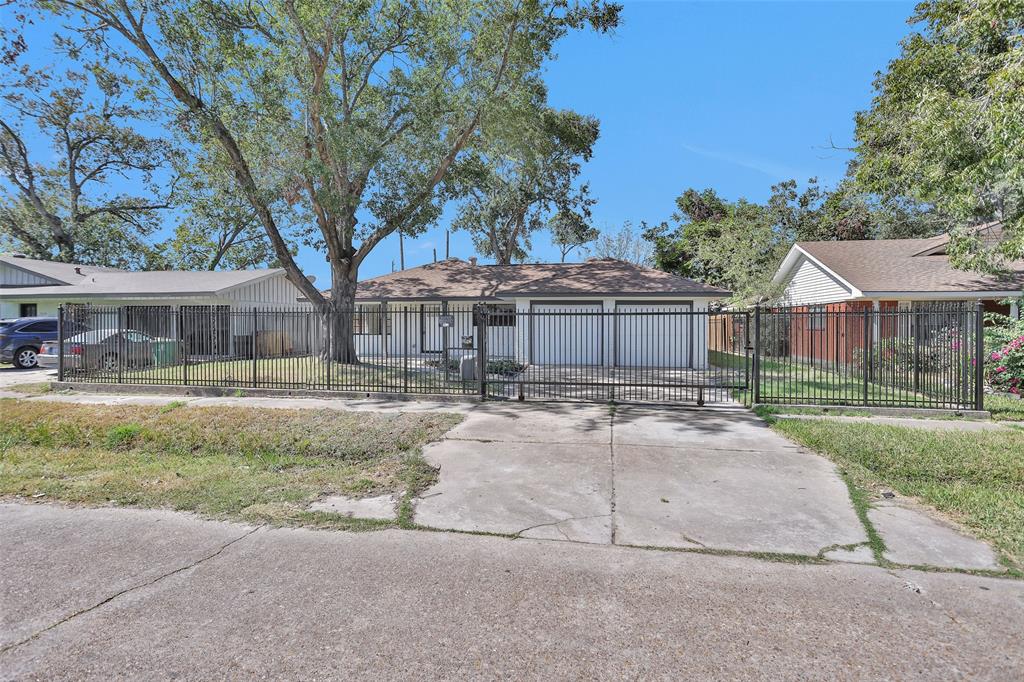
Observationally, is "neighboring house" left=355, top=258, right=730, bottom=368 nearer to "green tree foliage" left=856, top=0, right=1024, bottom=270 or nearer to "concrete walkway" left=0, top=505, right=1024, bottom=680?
"green tree foliage" left=856, top=0, right=1024, bottom=270

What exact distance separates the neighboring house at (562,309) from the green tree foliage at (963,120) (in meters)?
5.95

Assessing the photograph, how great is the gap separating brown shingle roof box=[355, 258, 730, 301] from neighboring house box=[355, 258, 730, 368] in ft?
0.11

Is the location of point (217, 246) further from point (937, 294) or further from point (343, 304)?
point (937, 294)

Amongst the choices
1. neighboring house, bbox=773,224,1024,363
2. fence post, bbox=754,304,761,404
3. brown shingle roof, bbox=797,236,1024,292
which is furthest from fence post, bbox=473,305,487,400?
brown shingle roof, bbox=797,236,1024,292

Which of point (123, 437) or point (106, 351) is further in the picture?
point (106, 351)

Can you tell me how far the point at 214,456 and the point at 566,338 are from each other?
12317 millimetres

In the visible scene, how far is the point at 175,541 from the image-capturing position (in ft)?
13.6

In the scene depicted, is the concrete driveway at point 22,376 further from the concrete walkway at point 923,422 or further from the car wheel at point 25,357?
the concrete walkway at point 923,422

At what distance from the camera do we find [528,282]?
19766mm

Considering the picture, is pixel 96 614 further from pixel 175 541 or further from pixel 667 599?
pixel 667 599

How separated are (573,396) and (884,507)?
268 inches

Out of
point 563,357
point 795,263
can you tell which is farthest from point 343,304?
point 795,263

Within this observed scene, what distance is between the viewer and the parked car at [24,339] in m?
17.5

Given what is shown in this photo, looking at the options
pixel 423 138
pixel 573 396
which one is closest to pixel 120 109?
pixel 423 138
